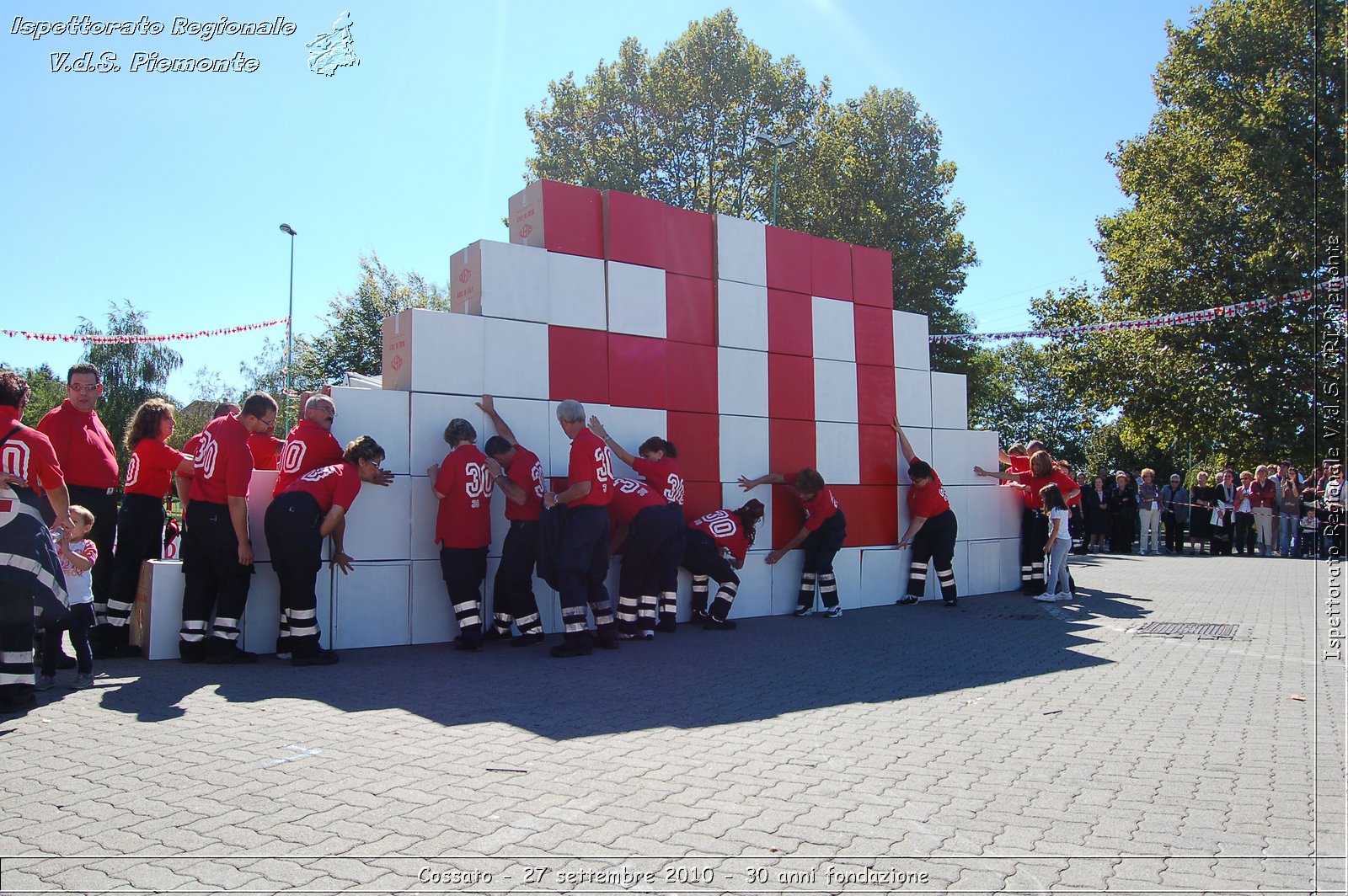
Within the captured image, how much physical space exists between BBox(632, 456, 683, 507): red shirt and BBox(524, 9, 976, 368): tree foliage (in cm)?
2194

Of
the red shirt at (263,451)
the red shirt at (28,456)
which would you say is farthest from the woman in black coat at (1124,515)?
the red shirt at (28,456)

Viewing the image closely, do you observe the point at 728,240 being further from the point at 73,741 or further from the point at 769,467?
the point at 73,741

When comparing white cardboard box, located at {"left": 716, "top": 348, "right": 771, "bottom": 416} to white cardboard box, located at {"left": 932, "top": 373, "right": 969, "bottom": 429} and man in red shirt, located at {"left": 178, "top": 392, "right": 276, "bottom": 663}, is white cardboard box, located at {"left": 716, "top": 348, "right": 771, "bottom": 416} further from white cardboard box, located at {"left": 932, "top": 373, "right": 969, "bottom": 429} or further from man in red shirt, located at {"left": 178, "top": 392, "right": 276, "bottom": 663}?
man in red shirt, located at {"left": 178, "top": 392, "right": 276, "bottom": 663}

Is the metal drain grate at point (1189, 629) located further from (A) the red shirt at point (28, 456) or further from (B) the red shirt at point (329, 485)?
(A) the red shirt at point (28, 456)

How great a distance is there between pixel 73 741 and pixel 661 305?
6.53 metres

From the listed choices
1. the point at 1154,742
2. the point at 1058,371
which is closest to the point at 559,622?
the point at 1154,742

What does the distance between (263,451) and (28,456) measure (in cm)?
239

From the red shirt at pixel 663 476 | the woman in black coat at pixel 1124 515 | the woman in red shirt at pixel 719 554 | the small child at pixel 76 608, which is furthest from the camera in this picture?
the woman in black coat at pixel 1124 515

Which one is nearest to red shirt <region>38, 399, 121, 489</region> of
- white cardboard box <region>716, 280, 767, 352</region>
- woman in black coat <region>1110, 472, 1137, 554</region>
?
white cardboard box <region>716, 280, 767, 352</region>

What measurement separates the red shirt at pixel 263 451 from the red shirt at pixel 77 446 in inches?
48.3

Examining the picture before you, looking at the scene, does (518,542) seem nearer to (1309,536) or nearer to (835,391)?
(835,391)

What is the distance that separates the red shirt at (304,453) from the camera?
6914 mm

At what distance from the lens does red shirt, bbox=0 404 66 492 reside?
541cm

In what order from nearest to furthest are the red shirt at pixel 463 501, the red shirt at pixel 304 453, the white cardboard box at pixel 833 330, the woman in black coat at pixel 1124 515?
the red shirt at pixel 304 453
the red shirt at pixel 463 501
the white cardboard box at pixel 833 330
the woman in black coat at pixel 1124 515
